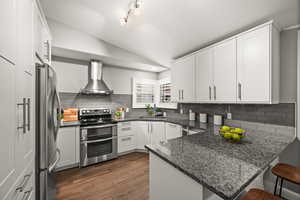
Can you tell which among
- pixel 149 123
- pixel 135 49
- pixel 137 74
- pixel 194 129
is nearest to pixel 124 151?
pixel 149 123

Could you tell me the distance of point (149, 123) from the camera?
314 centimetres

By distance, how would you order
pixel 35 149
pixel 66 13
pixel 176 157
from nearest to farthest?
1. pixel 176 157
2. pixel 35 149
3. pixel 66 13

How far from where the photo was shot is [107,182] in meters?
2.01

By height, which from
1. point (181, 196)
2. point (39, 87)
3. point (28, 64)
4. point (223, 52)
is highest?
point (223, 52)

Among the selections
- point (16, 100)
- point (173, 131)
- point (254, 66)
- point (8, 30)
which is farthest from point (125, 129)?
point (254, 66)

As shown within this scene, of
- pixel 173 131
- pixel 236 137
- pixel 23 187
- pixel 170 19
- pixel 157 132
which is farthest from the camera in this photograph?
pixel 157 132

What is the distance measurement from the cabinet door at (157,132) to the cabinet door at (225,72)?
1441mm

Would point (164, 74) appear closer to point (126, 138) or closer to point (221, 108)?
point (221, 108)

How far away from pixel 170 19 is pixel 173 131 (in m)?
2.16

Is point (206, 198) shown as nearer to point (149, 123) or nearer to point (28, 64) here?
point (28, 64)

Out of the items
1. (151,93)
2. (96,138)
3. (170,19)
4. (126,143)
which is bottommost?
(126,143)

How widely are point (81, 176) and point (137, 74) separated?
2.88 metres

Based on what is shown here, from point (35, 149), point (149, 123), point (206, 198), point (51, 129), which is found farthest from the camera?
point (149, 123)

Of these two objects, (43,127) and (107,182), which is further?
(107,182)
